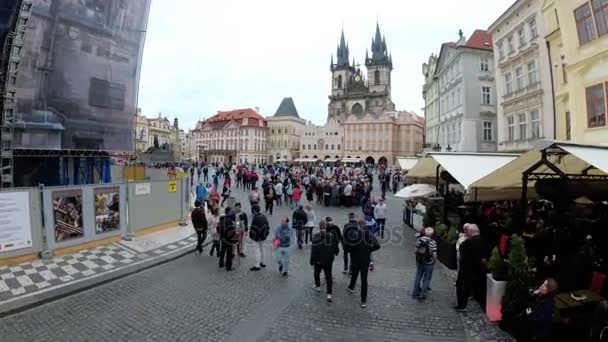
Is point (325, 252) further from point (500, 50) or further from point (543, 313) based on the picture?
point (500, 50)

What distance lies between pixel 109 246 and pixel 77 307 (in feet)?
13.9

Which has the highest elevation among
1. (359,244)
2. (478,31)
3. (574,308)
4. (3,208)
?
(478,31)

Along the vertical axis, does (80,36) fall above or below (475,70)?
below

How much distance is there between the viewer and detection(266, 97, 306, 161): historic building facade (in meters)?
93.2

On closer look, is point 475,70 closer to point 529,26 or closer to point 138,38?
point 529,26

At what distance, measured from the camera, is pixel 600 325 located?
4043 mm

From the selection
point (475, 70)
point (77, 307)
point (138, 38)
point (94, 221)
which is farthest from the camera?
point (475, 70)

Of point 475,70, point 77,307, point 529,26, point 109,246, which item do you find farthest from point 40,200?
point 475,70

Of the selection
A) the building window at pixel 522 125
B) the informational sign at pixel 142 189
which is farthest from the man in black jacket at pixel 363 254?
the building window at pixel 522 125

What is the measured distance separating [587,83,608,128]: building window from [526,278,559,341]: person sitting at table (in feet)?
33.5

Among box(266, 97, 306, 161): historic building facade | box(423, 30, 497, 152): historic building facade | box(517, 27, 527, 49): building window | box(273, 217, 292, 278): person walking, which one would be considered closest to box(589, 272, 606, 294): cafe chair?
box(273, 217, 292, 278): person walking

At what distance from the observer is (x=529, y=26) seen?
750 inches

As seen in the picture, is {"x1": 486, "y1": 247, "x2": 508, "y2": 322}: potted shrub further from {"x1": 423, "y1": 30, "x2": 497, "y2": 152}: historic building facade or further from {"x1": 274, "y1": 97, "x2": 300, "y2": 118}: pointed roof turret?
{"x1": 274, "y1": 97, "x2": 300, "y2": 118}: pointed roof turret

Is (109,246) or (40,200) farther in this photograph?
(109,246)
